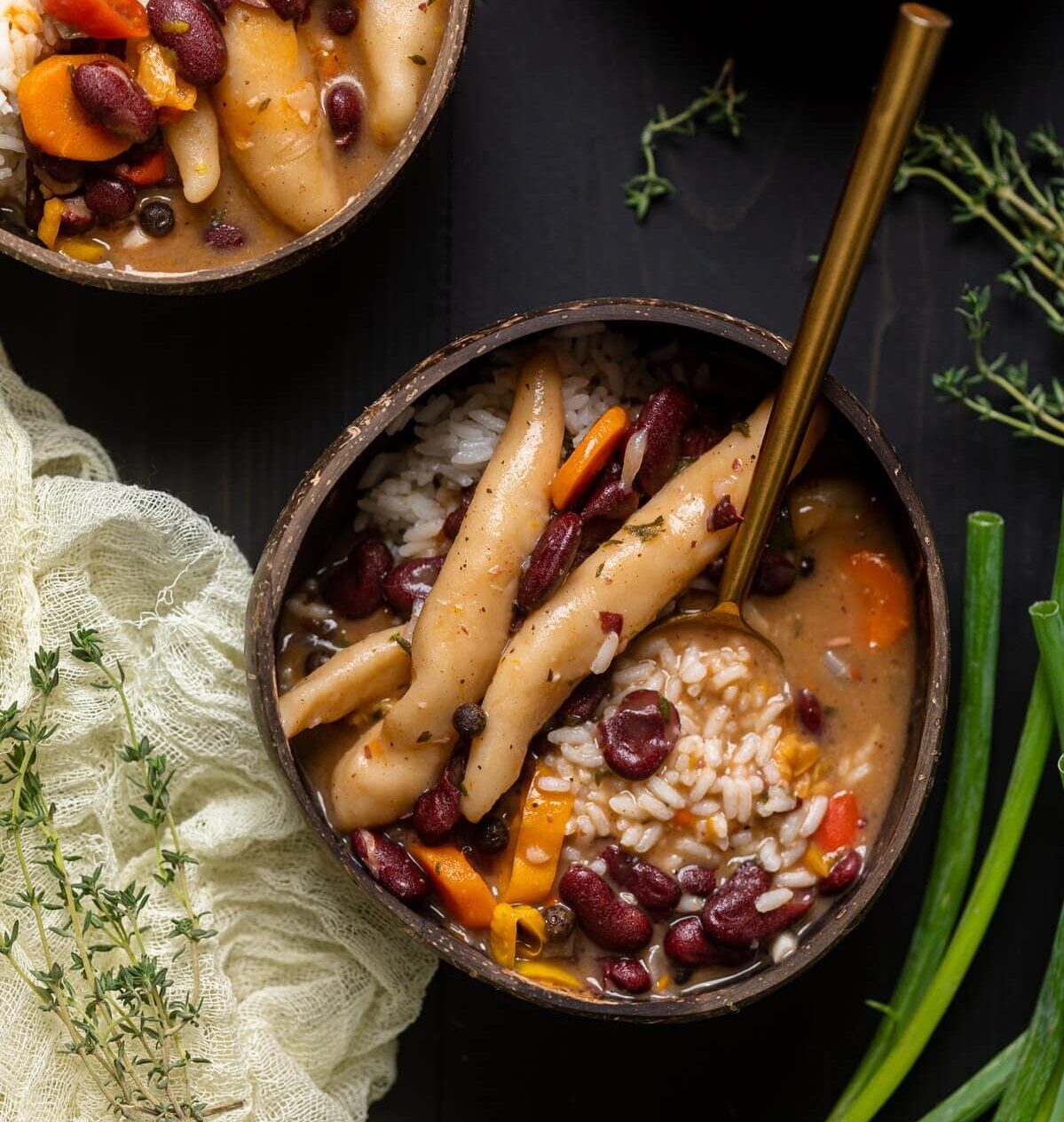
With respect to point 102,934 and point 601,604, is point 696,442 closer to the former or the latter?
point 601,604

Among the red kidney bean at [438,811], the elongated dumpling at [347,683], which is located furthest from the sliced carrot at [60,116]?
the red kidney bean at [438,811]

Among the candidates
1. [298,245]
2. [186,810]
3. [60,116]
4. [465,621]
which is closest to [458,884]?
[465,621]

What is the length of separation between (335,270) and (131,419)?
1.23 feet

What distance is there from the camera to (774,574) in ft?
6.16

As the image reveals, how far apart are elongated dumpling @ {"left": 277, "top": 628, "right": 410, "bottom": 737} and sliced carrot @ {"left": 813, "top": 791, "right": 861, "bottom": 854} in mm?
581

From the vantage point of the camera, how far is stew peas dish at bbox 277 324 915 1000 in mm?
1792

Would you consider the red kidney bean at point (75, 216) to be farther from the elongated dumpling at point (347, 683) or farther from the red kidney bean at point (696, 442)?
the red kidney bean at point (696, 442)

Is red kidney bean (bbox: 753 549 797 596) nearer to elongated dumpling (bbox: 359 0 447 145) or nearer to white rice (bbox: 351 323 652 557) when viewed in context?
white rice (bbox: 351 323 652 557)

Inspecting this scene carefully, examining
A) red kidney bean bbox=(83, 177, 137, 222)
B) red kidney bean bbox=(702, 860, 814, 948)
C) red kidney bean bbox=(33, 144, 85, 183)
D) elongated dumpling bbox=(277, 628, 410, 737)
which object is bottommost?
red kidney bean bbox=(702, 860, 814, 948)

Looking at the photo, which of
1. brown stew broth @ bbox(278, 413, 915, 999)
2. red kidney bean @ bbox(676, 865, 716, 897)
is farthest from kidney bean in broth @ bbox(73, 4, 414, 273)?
red kidney bean @ bbox(676, 865, 716, 897)

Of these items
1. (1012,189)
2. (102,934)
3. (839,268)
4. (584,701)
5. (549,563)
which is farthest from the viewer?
(1012,189)

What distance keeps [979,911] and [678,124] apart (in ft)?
3.98

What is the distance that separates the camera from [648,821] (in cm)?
187

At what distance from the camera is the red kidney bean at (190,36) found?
178 centimetres
